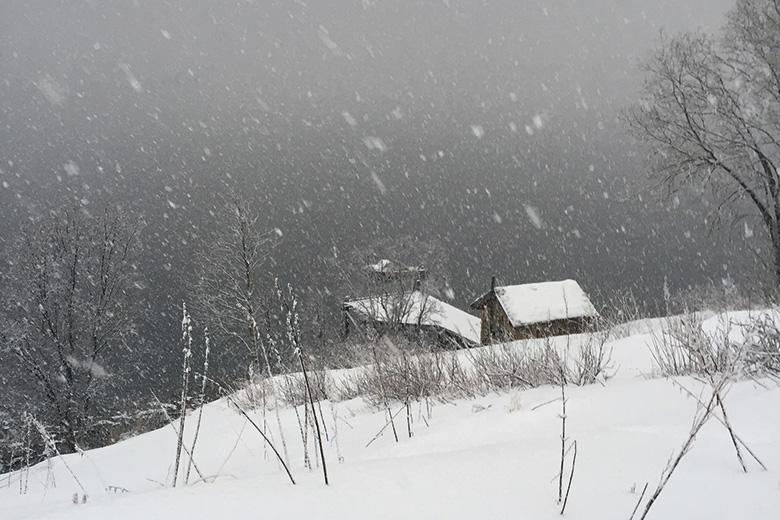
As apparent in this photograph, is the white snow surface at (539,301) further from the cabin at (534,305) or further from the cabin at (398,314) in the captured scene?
the cabin at (398,314)

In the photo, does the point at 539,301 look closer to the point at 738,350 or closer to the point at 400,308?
the point at 400,308

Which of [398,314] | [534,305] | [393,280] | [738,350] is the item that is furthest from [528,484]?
[534,305]

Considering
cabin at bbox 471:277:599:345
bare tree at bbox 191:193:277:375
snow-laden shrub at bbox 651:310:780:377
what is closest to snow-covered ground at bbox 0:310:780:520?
snow-laden shrub at bbox 651:310:780:377

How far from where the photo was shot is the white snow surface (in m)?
33.5

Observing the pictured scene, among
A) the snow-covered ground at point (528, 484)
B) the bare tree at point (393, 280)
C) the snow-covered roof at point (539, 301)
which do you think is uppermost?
the bare tree at point (393, 280)

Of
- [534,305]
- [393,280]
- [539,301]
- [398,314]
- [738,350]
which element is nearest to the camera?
[738,350]

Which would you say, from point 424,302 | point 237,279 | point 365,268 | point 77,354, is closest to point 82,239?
point 77,354

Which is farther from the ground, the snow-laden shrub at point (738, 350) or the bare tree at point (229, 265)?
the bare tree at point (229, 265)

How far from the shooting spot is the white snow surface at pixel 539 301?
3347cm

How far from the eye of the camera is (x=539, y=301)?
34.9m

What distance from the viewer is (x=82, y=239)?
63.8 feet

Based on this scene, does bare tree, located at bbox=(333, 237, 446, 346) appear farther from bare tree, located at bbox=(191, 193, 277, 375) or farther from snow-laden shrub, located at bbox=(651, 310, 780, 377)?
snow-laden shrub, located at bbox=(651, 310, 780, 377)

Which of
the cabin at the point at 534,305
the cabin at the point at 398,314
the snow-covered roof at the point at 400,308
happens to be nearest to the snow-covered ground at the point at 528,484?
the cabin at the point at 398,314

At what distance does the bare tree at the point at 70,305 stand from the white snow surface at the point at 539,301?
79.0 ft
